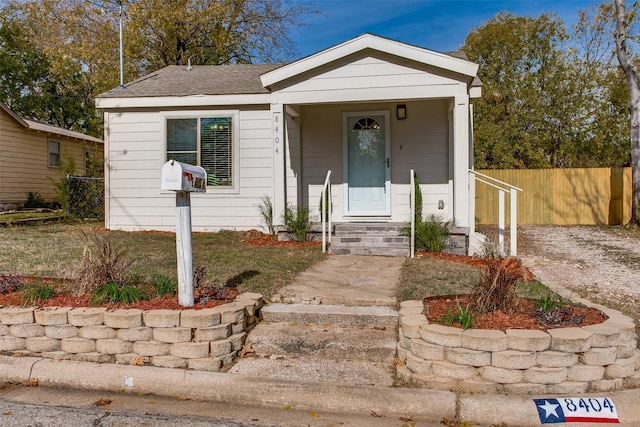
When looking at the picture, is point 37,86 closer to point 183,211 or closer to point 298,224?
point 298,224

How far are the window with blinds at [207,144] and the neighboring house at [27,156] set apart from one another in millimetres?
8962

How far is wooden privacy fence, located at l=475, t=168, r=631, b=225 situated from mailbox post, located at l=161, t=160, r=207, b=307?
12.1 metres

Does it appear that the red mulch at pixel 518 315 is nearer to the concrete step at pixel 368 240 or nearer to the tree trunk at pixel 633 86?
the concrete step at pixel 368 240

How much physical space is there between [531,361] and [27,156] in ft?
68.4

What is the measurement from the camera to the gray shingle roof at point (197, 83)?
1052 cm

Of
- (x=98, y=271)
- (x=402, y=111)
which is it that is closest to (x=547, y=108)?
(x=402, y=111)

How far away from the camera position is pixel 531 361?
3.26m

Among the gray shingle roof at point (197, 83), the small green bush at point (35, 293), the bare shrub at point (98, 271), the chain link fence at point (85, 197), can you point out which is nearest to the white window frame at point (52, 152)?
the chain link fence at point (85, 197)

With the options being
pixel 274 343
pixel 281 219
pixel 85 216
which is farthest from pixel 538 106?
pixel 274 343

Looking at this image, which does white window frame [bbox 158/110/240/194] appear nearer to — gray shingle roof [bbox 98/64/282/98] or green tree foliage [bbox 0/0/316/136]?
gray shingle roof [bbox 98/64/282/98]

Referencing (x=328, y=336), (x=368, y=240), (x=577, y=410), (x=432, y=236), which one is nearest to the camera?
(x=577, y=410)

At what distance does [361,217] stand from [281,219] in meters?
1.76

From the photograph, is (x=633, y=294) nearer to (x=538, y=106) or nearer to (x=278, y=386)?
(x=278, y=386)

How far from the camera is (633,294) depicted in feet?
18.4
